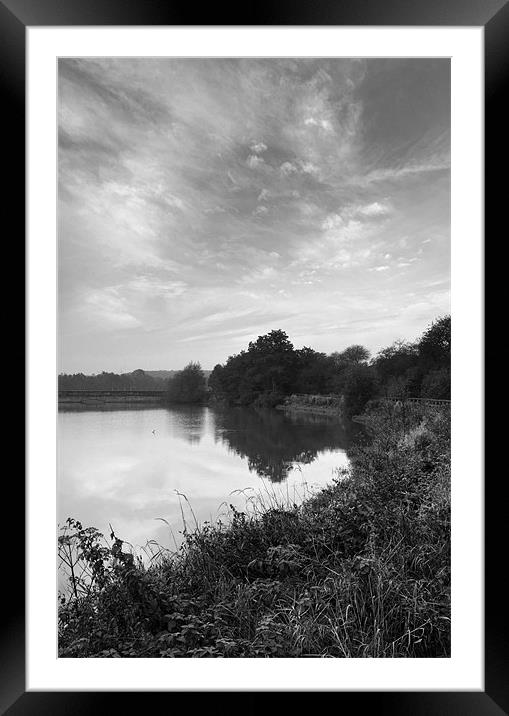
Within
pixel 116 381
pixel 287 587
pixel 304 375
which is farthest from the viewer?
pixel 304 375

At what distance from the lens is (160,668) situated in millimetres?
1442

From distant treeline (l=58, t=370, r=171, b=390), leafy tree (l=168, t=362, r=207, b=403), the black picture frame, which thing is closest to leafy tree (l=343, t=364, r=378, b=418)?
leafy tree (l=168, t=362, r=207, b=403)

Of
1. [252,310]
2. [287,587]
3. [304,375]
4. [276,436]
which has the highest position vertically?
[252,310]

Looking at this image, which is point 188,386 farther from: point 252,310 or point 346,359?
point 346,359

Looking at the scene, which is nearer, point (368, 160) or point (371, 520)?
point (371, 520)

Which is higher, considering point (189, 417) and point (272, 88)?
point (272, 88)

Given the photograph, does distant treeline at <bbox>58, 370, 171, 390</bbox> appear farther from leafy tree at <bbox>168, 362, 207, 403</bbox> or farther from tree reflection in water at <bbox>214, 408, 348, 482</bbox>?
tree reflection in water at <bbox>214, 408, 348, 482</bbox>

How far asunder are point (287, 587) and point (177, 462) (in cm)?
123

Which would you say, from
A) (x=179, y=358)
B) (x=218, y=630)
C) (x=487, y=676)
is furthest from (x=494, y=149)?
(x=179, y=358)

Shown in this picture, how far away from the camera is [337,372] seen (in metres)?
3.12

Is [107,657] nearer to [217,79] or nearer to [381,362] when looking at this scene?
[381,362]

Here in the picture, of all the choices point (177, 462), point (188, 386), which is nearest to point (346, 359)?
point (188, 386)

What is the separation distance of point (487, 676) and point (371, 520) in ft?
3.13

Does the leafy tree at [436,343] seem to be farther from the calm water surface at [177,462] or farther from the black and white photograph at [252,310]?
the calm water surface at [177,462]
